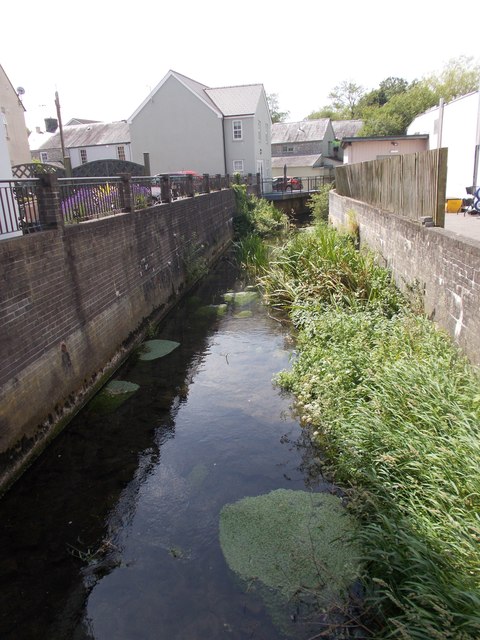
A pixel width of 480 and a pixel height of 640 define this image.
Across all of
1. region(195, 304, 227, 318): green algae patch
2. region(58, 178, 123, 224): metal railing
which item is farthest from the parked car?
region(58, 178, 123, 224): metal railing

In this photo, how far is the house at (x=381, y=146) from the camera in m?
24.9

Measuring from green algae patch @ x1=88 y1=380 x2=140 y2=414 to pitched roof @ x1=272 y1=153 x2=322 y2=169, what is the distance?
138 ft

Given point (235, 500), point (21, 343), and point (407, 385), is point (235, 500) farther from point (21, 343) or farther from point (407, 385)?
point (21, 343)

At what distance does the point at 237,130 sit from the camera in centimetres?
3309

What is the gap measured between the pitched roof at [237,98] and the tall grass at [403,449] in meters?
28.9

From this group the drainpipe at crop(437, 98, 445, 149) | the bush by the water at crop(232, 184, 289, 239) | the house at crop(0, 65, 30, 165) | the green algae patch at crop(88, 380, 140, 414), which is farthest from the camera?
the house at crop(0, 65, 30, 165)

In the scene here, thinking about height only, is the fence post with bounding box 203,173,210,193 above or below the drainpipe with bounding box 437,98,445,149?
below

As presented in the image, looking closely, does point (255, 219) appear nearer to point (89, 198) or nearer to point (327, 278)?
point (327, 278)

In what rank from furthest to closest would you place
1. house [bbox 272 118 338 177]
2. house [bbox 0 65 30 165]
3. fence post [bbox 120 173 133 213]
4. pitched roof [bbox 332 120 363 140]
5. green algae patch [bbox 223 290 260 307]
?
pitched roof [bbox 332 120 363 140] < house [bbox 272 118 338 177] < house [bbox 0 65 30 165] < green algae patch [bbox 223 290 260 307] < fence post [bbox 120 173 133 213]

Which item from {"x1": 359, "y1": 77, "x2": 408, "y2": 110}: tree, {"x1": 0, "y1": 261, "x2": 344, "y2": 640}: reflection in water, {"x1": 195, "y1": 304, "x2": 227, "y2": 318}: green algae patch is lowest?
{"x1": 0, "y1": 261, "x2": 344, "y2": 640}: reflection in water

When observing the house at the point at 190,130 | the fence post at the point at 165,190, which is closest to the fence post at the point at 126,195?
the fence post at the point at 165,190

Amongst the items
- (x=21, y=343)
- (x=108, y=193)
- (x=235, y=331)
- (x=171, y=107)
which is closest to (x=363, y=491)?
(x=21, y=343)

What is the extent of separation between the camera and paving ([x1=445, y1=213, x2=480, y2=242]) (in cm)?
977

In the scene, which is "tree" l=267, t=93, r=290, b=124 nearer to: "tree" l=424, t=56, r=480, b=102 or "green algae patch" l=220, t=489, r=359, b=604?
"tree" l=424, t=56, r=480, b=102
